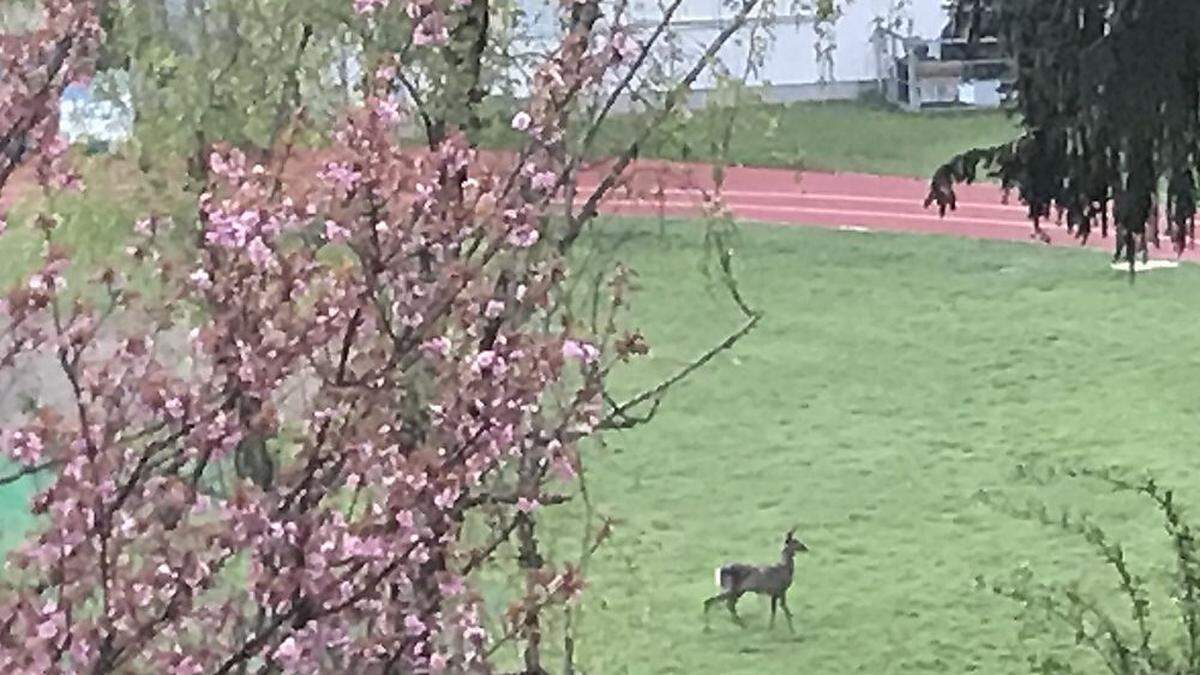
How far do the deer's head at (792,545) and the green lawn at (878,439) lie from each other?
4 cm

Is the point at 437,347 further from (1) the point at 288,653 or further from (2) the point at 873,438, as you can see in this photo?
(2) the point at 873,438

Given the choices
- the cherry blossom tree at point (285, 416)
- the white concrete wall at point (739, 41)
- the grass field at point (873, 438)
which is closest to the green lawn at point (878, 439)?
the grass field at point (873, 438)

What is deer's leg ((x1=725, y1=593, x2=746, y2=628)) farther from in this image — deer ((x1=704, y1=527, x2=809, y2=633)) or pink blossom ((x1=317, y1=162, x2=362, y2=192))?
pink blossom ((x1=317, y1=162, x2=362, y2=192))

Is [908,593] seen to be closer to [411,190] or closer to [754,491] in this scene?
[754,491]

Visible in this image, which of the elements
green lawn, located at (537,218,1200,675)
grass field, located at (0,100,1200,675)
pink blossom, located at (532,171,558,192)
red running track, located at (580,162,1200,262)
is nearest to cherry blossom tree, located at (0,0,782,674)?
pink blossom, located at (532,171,558,192)

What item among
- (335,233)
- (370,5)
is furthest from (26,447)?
(370,5)

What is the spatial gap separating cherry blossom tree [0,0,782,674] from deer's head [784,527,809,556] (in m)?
2.10

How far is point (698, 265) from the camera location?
2768 mm

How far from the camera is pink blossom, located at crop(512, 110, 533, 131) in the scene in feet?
5.65

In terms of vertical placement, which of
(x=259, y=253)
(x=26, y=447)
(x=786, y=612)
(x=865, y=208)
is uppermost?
(x=259, y=253)

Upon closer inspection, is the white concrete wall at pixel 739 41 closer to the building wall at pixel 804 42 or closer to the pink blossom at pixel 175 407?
the building wall at pixel 804 42

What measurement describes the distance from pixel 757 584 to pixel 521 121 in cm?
189

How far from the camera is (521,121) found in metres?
1.74

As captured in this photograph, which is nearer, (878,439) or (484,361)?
(484,361)
